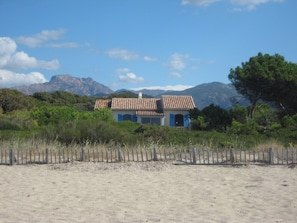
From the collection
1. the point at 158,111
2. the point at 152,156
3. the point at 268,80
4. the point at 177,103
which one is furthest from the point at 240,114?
the point at 158,111

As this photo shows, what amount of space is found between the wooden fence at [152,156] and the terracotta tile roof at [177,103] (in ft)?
93.4

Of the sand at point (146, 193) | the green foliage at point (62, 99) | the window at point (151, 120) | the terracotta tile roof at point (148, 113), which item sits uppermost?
the green foliage at point (62, 99)

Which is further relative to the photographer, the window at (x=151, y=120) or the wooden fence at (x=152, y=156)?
the window at (x=151, y=120)

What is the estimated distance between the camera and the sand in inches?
239

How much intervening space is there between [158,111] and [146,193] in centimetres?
3412

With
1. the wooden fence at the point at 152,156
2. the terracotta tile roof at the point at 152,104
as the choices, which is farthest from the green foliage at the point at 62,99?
the wooden fence at the point at 152,156

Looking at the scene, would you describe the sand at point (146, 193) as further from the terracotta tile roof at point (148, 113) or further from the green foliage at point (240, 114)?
the terracotta tile roof at point (148, 113)

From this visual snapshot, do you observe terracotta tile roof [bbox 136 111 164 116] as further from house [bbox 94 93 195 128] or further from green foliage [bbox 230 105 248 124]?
green foliage [bbox 230 105 248 124]

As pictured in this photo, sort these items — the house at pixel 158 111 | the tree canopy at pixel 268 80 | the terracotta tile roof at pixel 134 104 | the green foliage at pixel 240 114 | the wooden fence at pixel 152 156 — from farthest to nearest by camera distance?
the terracotta tile roof at pixel 134 104 < the house at pixel 158 111 < the tree canopy at pixel 268 80 < the green foliage at pixel 240 114 < the wooden fence at pixel 152 156

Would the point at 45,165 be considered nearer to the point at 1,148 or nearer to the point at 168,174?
the point at 1,148

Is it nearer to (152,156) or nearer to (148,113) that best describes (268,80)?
(148,113)

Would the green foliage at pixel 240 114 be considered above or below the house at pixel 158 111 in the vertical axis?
below

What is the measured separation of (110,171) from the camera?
1070 centimetres

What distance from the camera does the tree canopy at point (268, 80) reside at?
1123 inches
